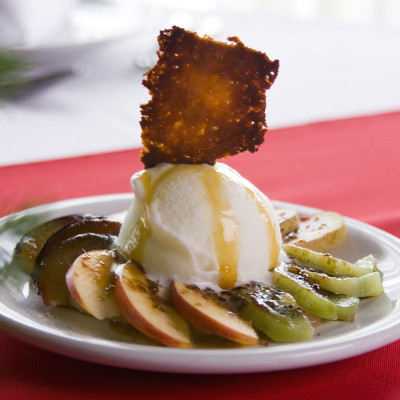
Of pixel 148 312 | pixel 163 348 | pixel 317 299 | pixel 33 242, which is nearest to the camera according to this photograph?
pixel 163 348

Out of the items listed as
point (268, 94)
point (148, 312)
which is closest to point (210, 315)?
point (148, 312)

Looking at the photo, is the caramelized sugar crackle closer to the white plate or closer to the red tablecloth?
the white plate

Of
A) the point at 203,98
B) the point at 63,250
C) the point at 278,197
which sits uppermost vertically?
the point at 203,98

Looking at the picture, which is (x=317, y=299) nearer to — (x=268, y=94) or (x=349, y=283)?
(x=349, y=283)

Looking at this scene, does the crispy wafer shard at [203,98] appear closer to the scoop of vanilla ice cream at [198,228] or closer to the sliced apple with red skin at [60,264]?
the scoop of vanilla ice cream at [198,228]

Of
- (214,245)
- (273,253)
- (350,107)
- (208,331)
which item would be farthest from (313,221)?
(350,107)

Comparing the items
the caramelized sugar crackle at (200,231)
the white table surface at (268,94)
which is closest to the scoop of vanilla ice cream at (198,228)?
the caramelized sugar crackle at (200,231)
